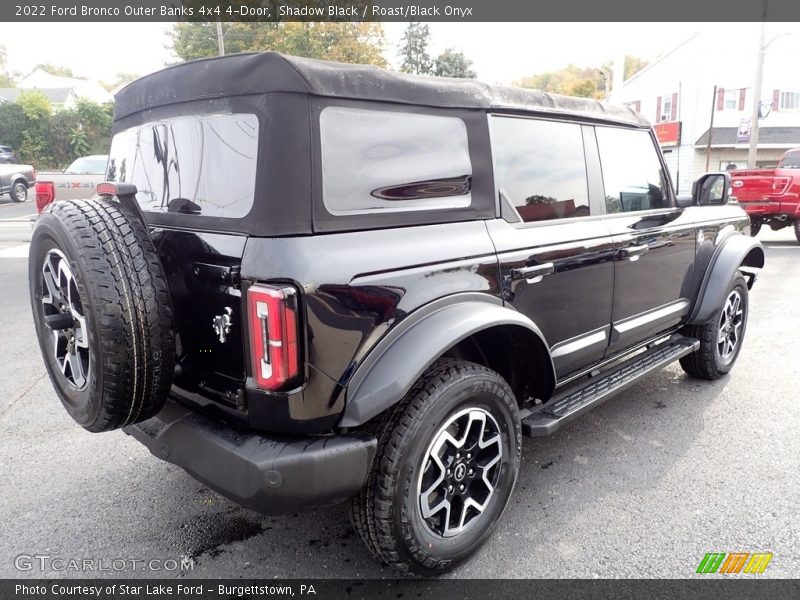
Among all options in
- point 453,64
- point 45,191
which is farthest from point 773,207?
point 453,64

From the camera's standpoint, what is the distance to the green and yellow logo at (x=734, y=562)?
7.95ft

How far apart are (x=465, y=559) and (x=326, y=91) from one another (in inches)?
77.9

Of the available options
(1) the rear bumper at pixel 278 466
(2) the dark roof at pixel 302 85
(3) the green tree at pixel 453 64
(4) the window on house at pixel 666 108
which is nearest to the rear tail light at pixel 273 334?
(1) the rear bumper at pixel 278 466

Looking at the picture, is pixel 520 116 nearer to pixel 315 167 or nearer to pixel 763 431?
pixel 315 167

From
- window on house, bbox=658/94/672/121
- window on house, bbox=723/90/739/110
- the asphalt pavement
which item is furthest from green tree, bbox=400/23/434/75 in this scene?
the asphalt pavement

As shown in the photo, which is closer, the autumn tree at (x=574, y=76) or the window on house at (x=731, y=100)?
the window on house at (x=731, y=100)

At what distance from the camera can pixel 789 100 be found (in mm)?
29859

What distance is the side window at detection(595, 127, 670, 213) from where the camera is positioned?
345 cm

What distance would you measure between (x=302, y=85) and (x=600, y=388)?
2.30 meters

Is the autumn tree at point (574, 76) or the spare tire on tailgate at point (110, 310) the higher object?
the autumn tree at point (574, 76)

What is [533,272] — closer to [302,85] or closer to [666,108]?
[302,85]

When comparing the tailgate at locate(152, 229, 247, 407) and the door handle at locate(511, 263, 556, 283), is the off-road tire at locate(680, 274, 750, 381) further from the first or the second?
the tailgate at locate(152, 229, 247, 407)

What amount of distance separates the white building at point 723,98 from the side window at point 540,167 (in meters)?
28.2
